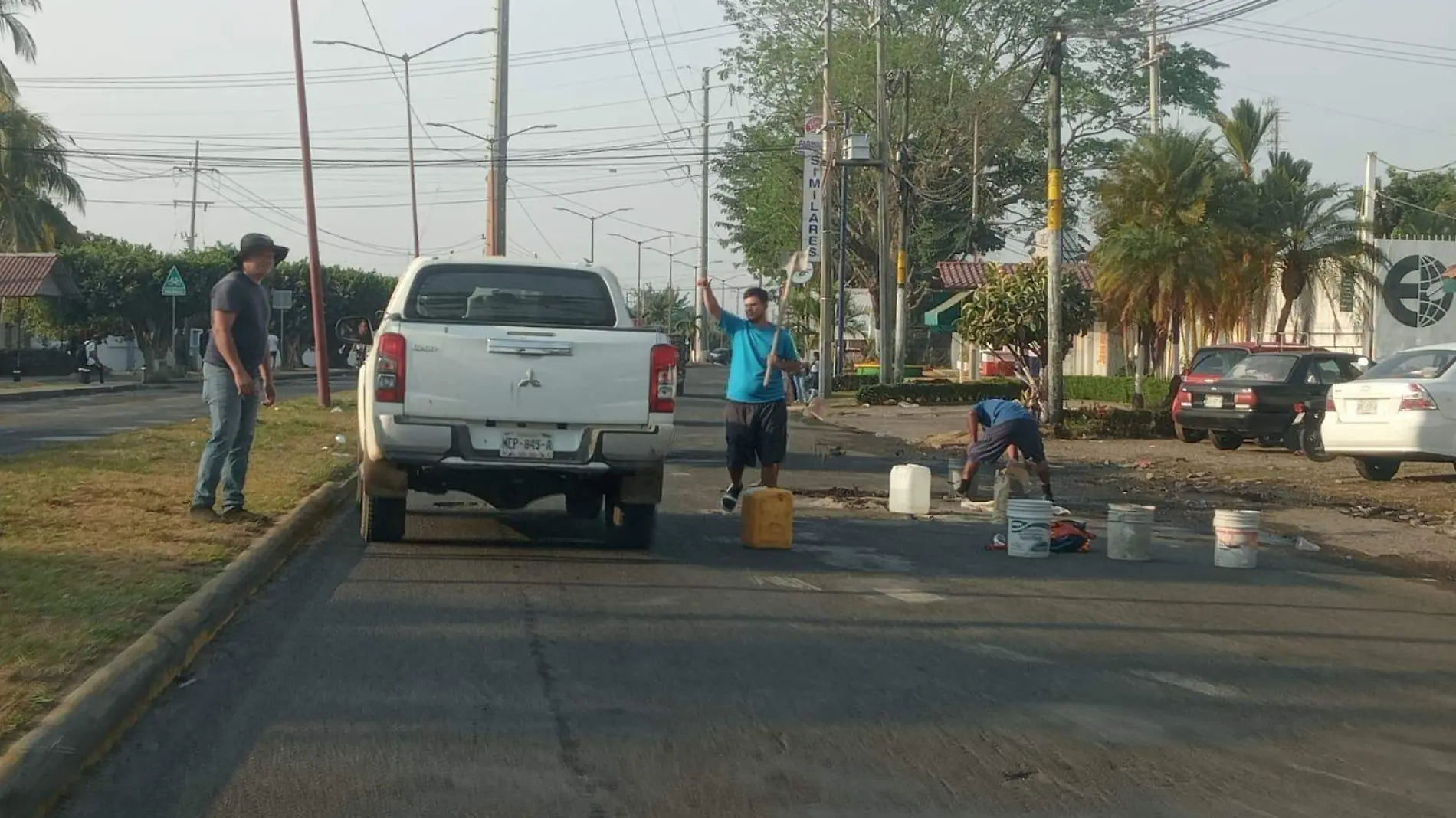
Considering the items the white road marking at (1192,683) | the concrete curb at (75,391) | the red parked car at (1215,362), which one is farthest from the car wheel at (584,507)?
the concrete curb at (75,391)

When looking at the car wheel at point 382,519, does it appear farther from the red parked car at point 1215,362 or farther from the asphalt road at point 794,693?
the red parked car at point 1215,362

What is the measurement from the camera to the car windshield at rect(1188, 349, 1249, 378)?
2284 centimetres

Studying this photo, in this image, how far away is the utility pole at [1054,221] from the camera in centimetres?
2488

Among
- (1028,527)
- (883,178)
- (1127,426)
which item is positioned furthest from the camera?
(883,178)

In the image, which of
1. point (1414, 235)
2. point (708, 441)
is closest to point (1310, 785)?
point (708, 441)

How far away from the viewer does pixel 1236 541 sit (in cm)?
1066

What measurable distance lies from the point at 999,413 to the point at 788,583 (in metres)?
4.63

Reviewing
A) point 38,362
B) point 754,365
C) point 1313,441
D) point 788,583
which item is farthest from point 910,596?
point 38,362

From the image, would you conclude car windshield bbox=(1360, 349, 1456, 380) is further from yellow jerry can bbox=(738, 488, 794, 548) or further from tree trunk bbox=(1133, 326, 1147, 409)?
tree trunk bbox=(1133, 326, 1147, 409)

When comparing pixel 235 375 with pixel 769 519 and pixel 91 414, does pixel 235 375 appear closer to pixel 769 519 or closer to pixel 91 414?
pixel 769 519

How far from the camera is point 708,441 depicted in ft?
76.7

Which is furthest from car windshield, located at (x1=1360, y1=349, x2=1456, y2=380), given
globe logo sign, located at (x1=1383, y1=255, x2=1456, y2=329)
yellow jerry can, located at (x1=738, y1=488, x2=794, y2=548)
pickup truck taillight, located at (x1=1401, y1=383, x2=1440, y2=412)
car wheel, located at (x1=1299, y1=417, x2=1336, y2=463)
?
globe logo sign, located at (x1=1383, y1=255, x2=1456, y2=329)

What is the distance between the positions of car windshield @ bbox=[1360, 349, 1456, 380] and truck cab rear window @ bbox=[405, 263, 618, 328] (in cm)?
927

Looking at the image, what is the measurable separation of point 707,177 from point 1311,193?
108 ft
